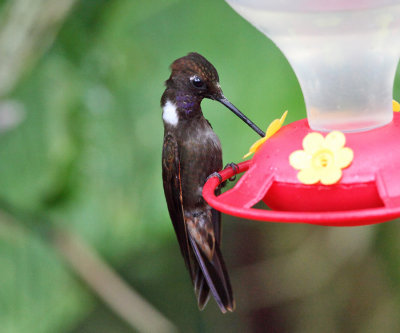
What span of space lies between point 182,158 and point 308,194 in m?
1.34

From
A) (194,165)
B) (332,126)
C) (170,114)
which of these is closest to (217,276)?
(194,165)

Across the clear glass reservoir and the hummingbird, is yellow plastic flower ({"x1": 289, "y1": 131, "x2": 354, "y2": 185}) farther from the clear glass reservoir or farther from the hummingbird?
the hummingbird

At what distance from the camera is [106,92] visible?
4.36 metres

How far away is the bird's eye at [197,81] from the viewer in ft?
10.6

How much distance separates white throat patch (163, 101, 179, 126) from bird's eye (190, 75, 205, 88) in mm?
205

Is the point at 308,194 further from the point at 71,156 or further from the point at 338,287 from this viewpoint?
the point at 338,287

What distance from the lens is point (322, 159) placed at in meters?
2.17

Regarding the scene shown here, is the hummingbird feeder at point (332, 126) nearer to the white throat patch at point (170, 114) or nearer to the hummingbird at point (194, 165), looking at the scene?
the hummingbird at point (194, 165)

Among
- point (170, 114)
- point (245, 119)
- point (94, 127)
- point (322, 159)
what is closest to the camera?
point (322, 159)

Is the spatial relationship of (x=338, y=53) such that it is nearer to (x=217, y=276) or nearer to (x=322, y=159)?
(x=322, y=159)

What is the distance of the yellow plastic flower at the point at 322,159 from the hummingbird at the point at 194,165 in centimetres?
84

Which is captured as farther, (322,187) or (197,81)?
(197,81)

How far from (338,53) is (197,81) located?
104cm

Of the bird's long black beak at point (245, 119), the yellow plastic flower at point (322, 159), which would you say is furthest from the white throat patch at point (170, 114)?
the yellow plastic flower at point (322, 159)
